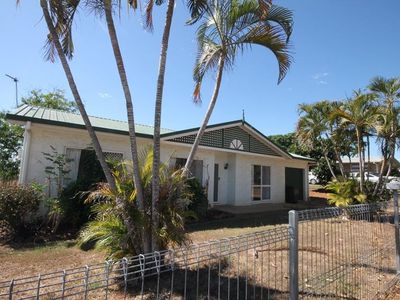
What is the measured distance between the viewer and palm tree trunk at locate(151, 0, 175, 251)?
4625mm

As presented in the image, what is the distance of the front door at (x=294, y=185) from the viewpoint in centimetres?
1998

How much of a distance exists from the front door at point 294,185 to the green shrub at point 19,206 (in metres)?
15.5

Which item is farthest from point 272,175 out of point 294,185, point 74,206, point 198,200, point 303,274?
point 303,274

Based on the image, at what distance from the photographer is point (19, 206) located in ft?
25.8

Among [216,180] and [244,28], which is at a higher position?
[244,28]

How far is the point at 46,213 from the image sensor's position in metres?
9.27

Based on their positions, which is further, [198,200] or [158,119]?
[198,200]

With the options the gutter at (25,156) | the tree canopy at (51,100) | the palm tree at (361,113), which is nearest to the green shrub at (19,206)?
the gutter at (25,156)

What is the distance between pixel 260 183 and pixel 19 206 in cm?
1282

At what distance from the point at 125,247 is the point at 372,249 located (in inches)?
169

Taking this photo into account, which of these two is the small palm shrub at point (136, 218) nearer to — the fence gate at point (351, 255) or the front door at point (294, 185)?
the fence gate at point (351, 255)

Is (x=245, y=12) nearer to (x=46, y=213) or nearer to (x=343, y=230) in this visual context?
(x=343, y=230)

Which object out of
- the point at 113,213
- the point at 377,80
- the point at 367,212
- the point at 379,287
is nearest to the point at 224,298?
the point at 113,213

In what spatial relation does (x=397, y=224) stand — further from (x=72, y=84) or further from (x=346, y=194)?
(x=346, y=194)
